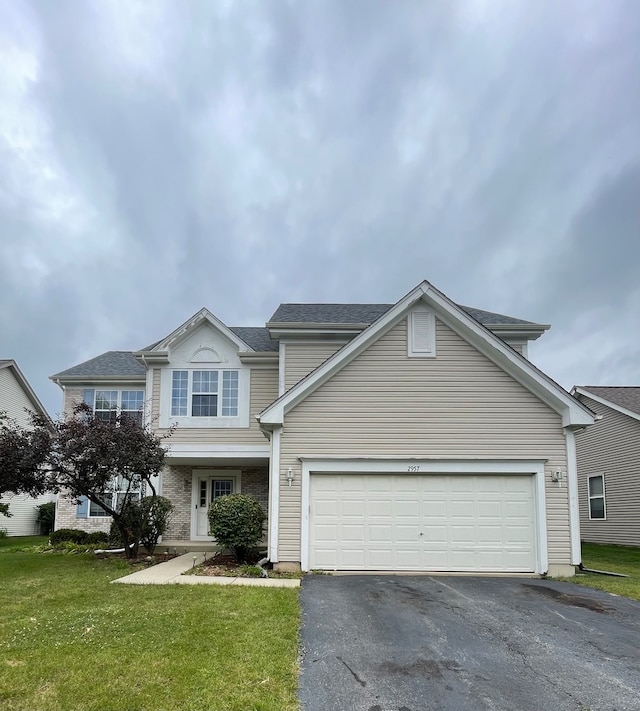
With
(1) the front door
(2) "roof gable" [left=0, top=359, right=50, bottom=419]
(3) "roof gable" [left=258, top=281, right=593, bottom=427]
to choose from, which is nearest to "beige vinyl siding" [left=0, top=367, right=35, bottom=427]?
(2) "roof gable" [left=0, top=359, right=50, bottom=419]

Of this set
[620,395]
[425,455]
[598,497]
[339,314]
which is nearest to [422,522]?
[425,455]

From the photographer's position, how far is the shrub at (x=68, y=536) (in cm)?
1767

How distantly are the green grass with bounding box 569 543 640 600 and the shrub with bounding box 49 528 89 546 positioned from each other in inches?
569

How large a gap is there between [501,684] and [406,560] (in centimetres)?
703

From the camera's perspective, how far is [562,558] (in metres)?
12.1

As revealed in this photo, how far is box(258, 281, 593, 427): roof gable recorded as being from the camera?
40.4 ft

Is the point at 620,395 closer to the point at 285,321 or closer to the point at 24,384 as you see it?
the point at 285,321

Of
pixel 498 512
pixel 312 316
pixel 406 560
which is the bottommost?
pixel 406 560

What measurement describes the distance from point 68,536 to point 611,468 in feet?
63.7

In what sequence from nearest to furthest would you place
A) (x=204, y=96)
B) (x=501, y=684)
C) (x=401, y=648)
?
(x=501, y=684) < (x=401, y=648) < (x=204, y=96)

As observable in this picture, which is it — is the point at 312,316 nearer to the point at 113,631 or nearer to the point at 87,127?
the point at 87,127

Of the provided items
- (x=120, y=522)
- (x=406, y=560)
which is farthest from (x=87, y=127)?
(x=406, y=560)

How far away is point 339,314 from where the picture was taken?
59.8 ft

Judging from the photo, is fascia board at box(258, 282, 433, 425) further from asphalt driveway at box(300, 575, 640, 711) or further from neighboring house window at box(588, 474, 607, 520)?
neighboring house window at box(588, 474, 607, 520)
